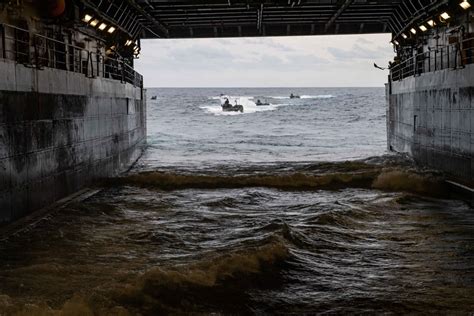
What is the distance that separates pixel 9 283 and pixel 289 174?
623 inches

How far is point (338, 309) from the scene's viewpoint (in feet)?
28.3

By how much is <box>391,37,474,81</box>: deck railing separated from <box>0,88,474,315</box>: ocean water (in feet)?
13.8

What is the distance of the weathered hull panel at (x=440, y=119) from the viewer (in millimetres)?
17797

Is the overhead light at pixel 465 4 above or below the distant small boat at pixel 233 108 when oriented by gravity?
above

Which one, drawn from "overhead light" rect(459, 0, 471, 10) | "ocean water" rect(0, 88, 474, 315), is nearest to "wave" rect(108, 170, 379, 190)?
"ocean water" rect(0, 88, 474, 315)

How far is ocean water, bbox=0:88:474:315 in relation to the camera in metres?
8.87

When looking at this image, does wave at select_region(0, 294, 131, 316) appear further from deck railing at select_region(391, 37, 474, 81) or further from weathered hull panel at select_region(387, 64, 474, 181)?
deck railing at select_region(391, 37, 474, 81)

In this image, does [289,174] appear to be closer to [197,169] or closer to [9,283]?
[197,169]

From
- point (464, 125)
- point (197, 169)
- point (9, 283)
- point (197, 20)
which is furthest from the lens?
point (197, 20)

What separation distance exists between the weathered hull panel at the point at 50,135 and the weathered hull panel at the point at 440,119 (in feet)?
40.2

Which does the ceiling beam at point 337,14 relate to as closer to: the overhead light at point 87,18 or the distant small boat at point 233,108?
the overhead light at point 87,18

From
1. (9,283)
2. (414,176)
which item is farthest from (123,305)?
(414,176)

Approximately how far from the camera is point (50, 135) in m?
16.1

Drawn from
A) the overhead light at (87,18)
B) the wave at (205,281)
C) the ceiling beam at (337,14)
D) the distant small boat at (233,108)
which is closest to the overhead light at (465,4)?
the ceiling beam at (337,14)
